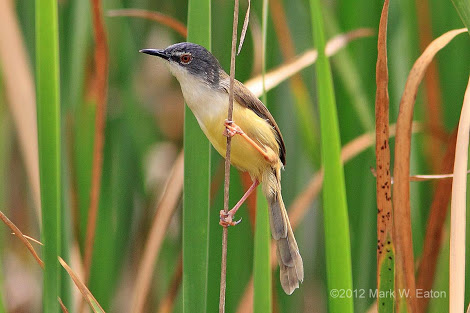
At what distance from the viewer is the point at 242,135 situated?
1400 millimetres

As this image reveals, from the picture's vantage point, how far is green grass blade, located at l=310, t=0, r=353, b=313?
1.31 meters

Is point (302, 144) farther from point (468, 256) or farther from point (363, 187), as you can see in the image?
point (468, 256)

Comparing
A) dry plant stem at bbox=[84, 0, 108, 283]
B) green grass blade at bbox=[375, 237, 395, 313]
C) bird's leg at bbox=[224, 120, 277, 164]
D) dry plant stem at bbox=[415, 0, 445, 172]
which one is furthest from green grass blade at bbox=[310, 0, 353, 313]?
dry plant stem at bbox=[415, 0, 445, 172]

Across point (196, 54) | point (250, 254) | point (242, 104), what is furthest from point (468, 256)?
point (196, 54)

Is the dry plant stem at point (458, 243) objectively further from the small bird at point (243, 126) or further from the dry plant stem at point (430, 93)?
the dry plant stem at point (430, 93)

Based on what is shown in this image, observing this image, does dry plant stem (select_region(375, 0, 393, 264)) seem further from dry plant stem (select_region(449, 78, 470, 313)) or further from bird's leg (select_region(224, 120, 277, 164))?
bird's leg (select_region(224, 120, 277, 164))

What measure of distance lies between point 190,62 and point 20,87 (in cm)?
72

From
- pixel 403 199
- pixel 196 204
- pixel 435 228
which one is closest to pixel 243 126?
pixel 196 204

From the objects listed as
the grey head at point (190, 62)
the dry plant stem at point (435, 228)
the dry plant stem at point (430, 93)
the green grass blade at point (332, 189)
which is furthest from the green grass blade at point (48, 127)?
the dry plant stem at point (430, 93)

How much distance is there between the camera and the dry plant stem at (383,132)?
125 centimetres

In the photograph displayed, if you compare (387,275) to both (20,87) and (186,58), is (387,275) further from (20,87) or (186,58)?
(20,87)

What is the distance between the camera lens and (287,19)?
2.17 m

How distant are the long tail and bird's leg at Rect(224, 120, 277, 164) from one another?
51 millimetres

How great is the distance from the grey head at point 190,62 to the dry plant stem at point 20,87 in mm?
600
